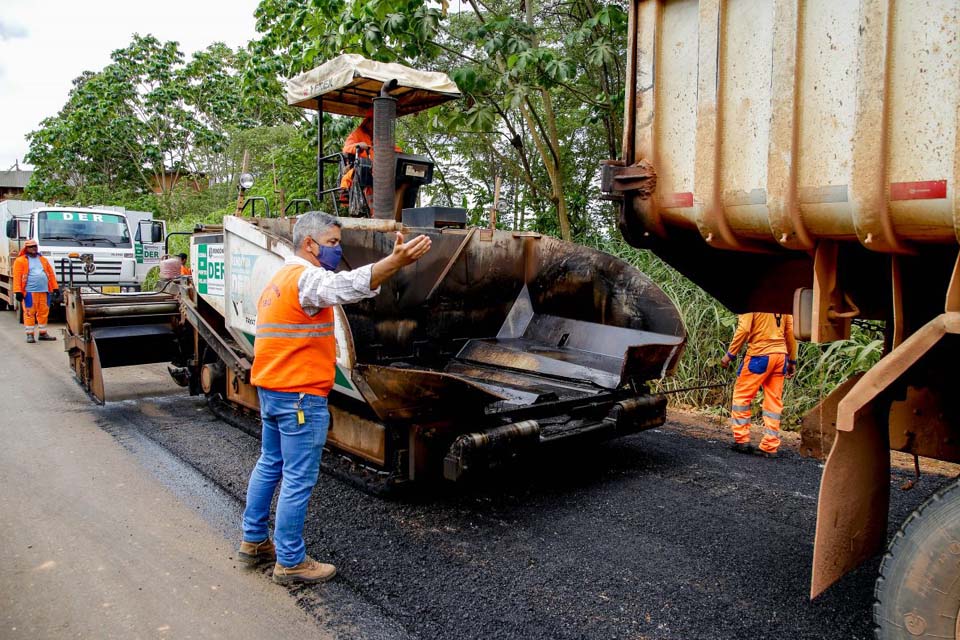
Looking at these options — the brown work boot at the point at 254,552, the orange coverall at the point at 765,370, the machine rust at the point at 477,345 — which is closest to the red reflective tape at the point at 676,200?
the machine rust at the point at 477,345

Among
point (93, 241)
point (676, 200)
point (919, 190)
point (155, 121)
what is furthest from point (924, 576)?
point (155, 121)

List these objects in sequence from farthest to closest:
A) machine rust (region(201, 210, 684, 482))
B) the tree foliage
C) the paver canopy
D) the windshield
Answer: the tree foliage < the windshield < the paver canopy < machine rust (region(201, 210, 684, 482))

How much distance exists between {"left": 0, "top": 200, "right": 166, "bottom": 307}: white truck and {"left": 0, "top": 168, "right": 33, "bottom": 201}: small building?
33.7 m

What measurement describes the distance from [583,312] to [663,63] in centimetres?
289

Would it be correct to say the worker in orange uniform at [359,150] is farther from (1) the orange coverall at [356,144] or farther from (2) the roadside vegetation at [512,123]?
(2) the roadside vegetation at [512,123]

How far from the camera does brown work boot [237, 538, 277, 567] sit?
3309mm

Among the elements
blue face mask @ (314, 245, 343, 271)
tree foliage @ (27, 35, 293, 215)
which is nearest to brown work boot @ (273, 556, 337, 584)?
blue face mask @ (314, 245, 343, 271)

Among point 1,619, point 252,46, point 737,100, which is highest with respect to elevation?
point 252,46

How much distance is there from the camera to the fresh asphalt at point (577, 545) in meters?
2.83

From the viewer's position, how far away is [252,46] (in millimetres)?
10469

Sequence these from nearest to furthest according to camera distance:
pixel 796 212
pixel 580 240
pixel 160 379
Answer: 1. pixel 796 212
2. pixel 160 379
3. pixel 580 240

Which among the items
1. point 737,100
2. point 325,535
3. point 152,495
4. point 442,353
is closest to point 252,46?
point 442,353

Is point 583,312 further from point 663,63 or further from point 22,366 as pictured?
point 22,366

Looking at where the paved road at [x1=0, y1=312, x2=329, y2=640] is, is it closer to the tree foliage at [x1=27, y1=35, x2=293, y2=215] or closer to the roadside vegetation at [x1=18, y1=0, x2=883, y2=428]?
the roadside vegetation at [x1=18, y1=0, x2=883, y2=428]
